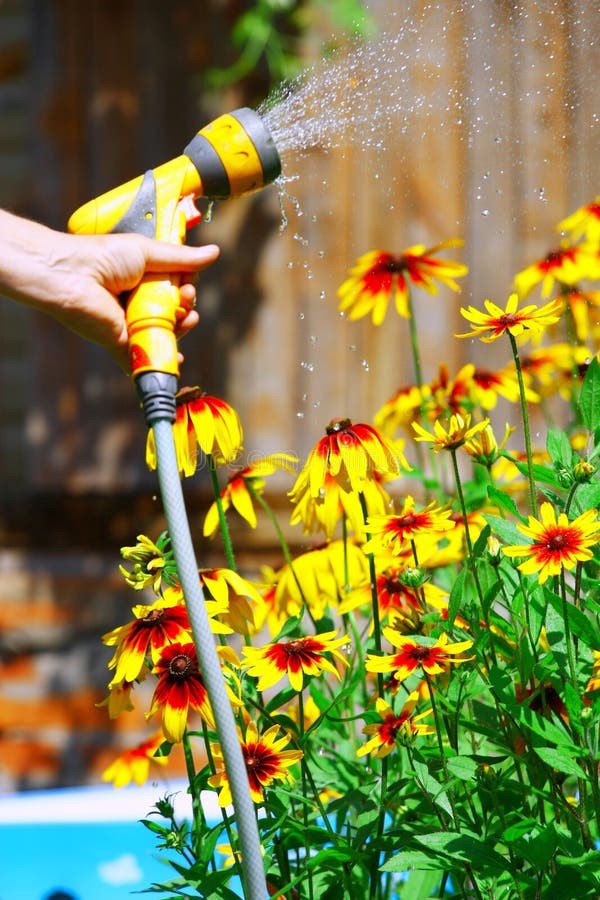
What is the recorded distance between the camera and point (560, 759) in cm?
79

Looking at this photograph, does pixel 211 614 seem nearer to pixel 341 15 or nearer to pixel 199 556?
pixel 341 15

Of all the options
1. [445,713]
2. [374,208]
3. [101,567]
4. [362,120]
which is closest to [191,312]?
[362,120]

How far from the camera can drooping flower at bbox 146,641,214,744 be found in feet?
2.80

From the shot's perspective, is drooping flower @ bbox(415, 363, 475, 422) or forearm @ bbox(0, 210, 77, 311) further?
drooping flower @ bbox(415, 363, 475, 422)

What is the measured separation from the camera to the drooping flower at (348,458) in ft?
3.03

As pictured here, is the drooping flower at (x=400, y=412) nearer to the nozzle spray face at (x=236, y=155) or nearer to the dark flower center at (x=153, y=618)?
the nozzle spray face at (x=236, y=155)

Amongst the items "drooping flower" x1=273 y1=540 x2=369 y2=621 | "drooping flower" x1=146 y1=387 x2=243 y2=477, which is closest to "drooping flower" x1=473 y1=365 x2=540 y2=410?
Result: "drooping flower" x1=273 y1=540 x2=369 y2=621

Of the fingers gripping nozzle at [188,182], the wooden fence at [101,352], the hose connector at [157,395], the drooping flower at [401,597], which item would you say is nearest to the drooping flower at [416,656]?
the drooping flower at [401,597]

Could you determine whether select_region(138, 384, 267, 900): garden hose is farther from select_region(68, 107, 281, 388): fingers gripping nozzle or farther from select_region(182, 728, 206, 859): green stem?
select_region(68, 107, 281, 388): fingers gripping nozzle

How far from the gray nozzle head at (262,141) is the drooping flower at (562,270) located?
433mm

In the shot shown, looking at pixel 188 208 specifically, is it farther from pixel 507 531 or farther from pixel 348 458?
pixel 507 531

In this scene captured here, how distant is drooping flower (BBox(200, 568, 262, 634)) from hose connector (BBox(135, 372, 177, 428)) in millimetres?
143

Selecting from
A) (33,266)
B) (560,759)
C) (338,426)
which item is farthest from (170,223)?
(560,759)

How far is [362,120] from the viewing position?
115 cm
